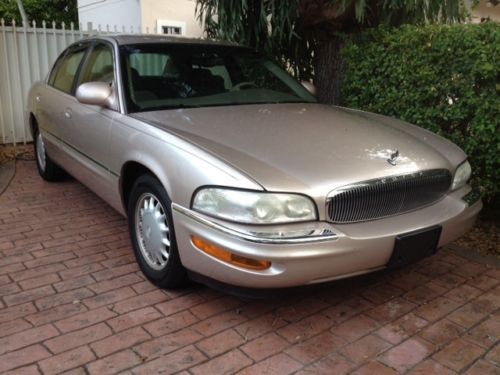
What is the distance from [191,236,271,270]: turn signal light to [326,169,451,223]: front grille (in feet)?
1.45

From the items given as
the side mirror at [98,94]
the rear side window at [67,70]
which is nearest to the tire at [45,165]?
the rear side window at [67,70]

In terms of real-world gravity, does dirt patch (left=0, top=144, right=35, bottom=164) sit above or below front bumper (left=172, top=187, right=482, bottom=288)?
below

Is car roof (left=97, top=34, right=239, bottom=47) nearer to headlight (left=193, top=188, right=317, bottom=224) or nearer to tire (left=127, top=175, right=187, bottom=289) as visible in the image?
tire (left=127, top=175, right=187, bottom=289)

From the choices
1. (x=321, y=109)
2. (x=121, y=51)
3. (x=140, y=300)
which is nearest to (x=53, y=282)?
(x=140, y=300)

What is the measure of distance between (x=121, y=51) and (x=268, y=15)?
238 cm

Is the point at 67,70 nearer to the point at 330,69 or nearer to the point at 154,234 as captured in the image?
the point at 154,234

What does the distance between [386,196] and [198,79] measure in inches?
73.2

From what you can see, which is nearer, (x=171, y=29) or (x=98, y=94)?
(x=98, y=94)

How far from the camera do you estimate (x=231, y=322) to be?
9.32ft

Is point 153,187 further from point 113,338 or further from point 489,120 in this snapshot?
point 489,120

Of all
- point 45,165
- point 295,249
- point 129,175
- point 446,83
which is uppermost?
point 446,83

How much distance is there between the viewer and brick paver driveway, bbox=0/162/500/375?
248cm

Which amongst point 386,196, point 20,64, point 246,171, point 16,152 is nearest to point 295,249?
point 246,171

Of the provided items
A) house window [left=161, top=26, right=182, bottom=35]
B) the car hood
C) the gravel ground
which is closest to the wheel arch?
the car hood
